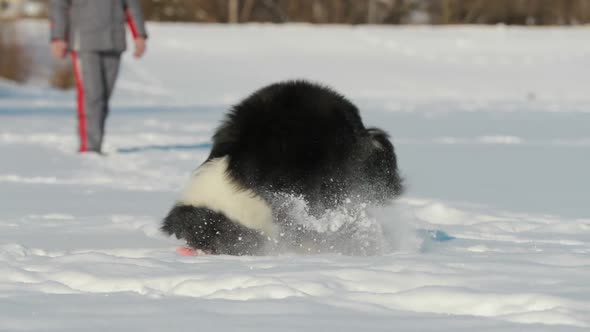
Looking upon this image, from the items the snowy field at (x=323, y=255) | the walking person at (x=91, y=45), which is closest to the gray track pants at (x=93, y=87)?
the walking person at (x=91, y=45)

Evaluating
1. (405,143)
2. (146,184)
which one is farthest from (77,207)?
(405,143)

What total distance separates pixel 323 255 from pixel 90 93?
4917 mm

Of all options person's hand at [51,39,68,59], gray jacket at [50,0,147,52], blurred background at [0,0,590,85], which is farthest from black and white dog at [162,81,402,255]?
blurred background at [0,0,590,85]

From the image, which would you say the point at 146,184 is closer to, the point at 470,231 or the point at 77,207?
the point at 77,207

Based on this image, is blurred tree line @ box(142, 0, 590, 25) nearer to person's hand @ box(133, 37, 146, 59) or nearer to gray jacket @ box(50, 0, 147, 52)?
person's hand @ box(133, 37, 146, 59)

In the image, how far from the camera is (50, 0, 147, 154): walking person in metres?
8.54

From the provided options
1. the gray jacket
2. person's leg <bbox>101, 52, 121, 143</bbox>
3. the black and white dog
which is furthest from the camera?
person's leg <bbox>101, 52, 121, 143</bbox>

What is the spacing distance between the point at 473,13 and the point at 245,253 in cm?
2801

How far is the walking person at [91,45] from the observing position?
8539mm

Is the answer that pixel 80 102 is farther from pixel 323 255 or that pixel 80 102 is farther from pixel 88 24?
pixel 323 255

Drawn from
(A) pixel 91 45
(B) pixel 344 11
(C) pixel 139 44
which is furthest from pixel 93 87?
(B) pixel 344 11

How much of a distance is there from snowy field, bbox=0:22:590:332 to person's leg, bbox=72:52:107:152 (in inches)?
9.5

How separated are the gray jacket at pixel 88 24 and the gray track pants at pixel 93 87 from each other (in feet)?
0.27

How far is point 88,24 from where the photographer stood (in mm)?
8547
